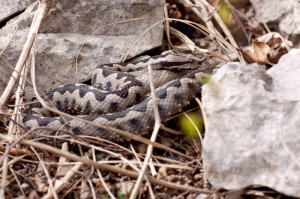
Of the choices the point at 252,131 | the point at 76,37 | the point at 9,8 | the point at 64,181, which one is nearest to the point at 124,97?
the point at 76,37

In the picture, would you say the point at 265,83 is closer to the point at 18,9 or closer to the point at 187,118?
the point at 187,118

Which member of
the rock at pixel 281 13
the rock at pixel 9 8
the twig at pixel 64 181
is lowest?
the twig at pixel 64 181

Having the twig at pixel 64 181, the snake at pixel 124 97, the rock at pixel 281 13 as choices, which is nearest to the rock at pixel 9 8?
the snake at pixel 124 97

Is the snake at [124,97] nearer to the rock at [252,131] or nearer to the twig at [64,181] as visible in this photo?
the twig at [64,181]

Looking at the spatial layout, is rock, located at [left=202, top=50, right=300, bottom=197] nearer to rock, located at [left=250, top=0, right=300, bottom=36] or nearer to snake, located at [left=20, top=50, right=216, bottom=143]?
snake, located at [left=20, top=50, right=216, bottom=143]

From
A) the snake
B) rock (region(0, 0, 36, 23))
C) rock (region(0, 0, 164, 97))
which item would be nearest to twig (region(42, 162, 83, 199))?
the snake

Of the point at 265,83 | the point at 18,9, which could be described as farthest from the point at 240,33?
the point at 18,9
